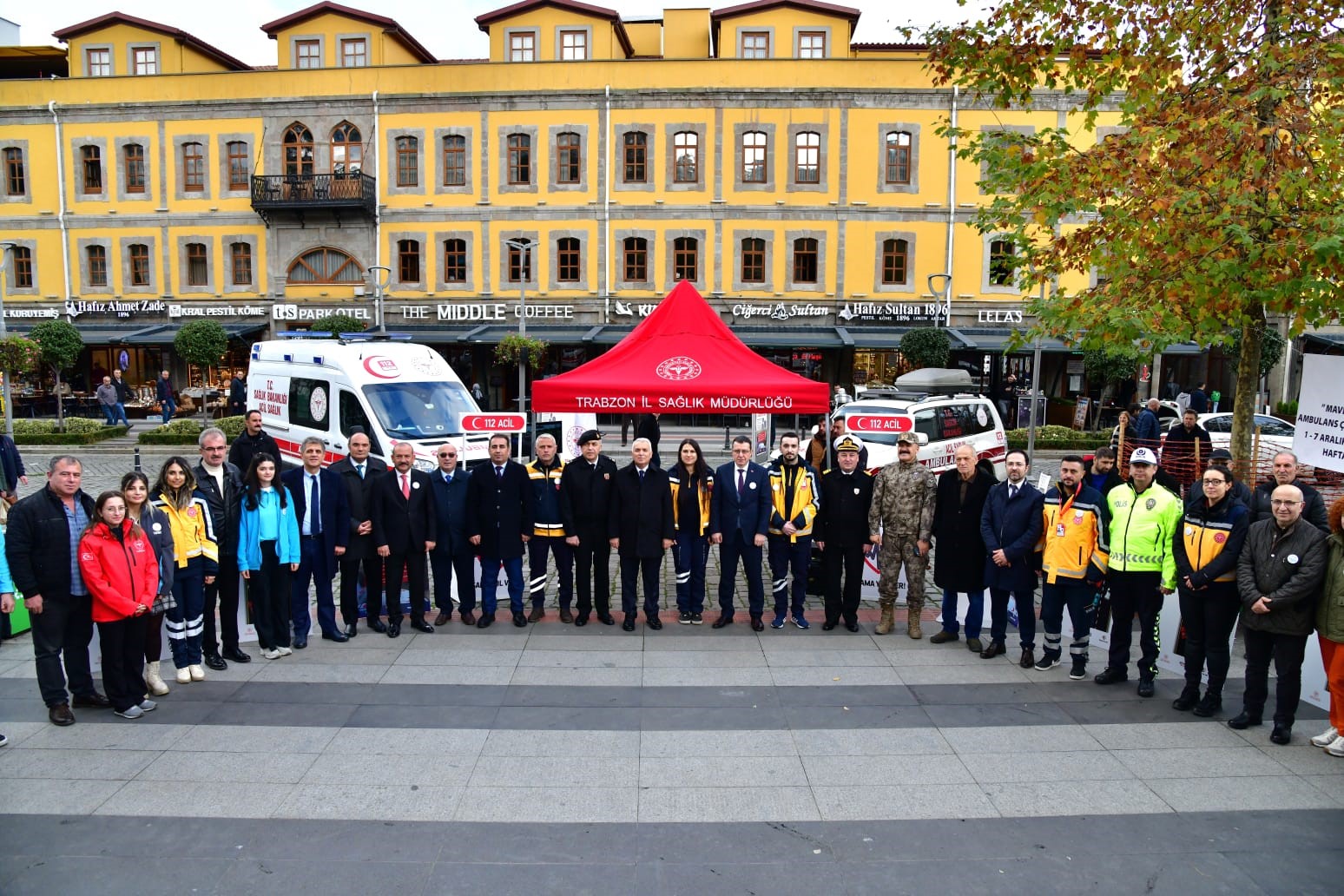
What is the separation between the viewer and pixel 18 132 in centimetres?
3344

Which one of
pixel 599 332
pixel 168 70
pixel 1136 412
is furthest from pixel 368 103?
pixel 1136 412

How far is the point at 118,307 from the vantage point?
33.5 metres

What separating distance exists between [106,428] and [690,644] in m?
23.0

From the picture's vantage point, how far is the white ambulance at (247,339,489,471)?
13859 mm

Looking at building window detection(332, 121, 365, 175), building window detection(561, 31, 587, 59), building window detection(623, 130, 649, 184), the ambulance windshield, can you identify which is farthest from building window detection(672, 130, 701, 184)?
the ambulance windshield

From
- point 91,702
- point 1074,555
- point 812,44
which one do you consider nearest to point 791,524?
point 1074,555

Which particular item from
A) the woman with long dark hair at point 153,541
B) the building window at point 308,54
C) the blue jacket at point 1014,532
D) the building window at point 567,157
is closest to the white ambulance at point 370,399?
the woman with long dark hair at point 153,541

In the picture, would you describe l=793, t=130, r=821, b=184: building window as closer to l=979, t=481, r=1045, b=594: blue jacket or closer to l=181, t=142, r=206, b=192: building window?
l=181, t=142, r=206, b=192: building window

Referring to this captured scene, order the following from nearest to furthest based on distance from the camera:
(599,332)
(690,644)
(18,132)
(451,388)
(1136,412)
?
1. (690,644)
2. (451,388)
3. (1136,412)
4. (599,332)
5. (18,132)

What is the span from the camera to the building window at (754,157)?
31172 millimetres

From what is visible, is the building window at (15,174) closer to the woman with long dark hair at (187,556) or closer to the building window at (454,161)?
the building window at (454,161)

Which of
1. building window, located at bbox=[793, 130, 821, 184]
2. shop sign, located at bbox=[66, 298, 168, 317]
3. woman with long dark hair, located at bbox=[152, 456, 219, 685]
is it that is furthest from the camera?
shop sign, located at bbox=[66, 298, 168, 317]

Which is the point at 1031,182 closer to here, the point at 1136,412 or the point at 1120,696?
the point at 1120,696

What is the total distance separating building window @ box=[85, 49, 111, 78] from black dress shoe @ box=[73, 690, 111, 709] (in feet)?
116
